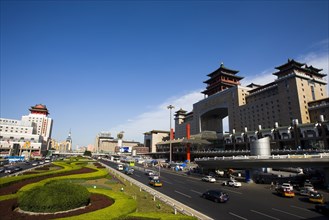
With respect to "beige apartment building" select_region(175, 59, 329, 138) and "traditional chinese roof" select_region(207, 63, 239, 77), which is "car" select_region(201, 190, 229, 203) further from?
"traditional chinese roof" select_region(207, 63, 239, 77)

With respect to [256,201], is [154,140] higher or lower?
higher

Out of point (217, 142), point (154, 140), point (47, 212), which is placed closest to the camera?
point (47, 212)

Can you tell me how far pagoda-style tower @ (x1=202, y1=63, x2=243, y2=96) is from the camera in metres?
143

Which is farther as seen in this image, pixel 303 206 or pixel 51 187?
pixel 303 206

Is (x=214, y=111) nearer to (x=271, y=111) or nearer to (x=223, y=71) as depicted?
(x=223, y=71)

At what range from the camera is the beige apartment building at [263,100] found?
95.4 metres

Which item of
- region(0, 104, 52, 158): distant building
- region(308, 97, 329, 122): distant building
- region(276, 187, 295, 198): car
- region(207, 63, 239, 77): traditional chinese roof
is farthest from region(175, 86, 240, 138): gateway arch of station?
region(0, 104, 52, 158): distant building

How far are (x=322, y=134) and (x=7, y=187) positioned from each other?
92.5 metres

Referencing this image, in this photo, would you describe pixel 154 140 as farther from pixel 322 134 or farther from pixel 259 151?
pixel 259 151

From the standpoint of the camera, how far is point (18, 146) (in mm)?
143625

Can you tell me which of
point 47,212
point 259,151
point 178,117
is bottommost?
point 47,212

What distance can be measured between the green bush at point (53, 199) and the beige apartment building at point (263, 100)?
94945 millimetres

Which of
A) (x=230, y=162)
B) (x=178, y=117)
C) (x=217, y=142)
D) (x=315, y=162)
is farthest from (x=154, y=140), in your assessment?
(x=315, y=162)

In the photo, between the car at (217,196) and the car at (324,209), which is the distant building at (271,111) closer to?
the car at (324,209)
